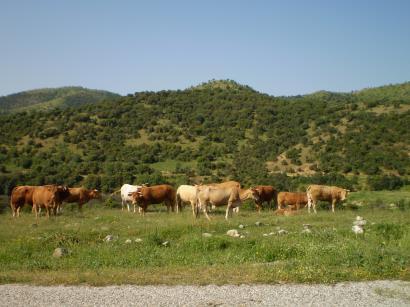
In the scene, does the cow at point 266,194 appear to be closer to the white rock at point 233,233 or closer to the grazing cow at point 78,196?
the grazing cow at point 78,196

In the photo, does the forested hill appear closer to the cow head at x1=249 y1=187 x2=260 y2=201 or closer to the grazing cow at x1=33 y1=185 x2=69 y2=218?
the cow head at x1=249 y1=187 x2=260 y2=201

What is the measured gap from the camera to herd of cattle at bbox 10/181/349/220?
22.3m

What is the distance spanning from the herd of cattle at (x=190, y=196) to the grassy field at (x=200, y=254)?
2963mm

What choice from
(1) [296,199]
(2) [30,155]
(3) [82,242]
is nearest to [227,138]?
(2) [30,155]

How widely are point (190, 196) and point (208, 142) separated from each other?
4509cm

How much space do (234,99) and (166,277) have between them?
77.6 meters

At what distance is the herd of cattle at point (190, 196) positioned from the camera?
22344 mm

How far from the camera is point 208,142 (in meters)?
69.8

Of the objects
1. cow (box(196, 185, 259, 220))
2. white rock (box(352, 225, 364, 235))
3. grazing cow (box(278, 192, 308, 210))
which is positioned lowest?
grazing cow (box(278, 192, 308, 210))

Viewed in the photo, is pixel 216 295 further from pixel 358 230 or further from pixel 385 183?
pixel 385 183

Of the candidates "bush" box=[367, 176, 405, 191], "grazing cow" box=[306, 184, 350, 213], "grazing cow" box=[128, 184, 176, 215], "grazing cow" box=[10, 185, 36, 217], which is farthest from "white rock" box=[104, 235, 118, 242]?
"bush" box=[367, 176, 405, 191]

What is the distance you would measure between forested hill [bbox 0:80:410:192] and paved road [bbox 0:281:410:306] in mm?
39232

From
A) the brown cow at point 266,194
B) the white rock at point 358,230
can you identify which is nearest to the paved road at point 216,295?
the white rock at point 358,230

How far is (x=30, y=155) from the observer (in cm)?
6125
